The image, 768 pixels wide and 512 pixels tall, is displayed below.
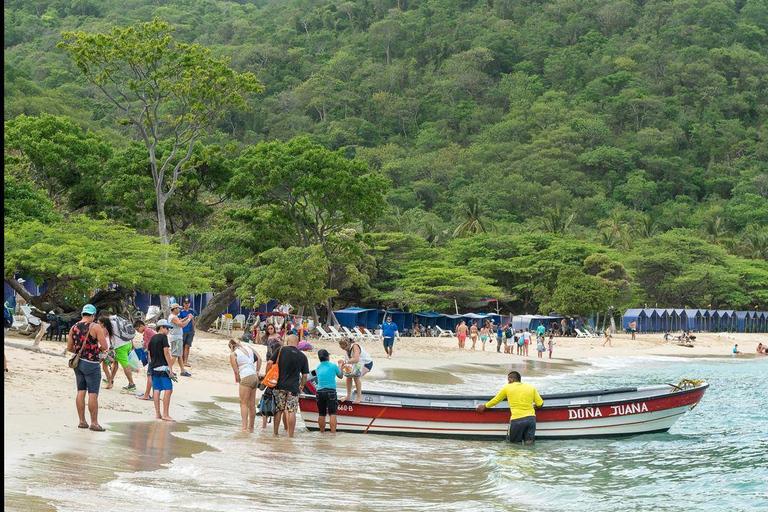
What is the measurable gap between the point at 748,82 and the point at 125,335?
11722cm

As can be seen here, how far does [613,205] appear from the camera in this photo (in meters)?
93.9

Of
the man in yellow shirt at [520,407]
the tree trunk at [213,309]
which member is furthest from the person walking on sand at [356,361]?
the tree trunk at [213,309]

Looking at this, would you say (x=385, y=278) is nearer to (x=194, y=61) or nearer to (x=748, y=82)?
(x=194, y=61)

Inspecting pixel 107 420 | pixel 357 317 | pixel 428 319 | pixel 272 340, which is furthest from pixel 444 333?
pixel 107 420

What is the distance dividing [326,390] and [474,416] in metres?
2.53

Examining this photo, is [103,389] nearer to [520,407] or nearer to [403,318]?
[520,407]

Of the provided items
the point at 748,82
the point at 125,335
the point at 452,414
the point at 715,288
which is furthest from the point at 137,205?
the point at 748,82

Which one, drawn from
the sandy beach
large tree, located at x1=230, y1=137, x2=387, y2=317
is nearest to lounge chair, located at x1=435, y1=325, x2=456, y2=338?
the sandy beach

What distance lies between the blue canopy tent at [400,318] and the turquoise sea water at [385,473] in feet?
108

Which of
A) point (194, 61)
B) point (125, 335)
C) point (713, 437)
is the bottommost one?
point (713, 437)

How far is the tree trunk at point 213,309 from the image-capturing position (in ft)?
115

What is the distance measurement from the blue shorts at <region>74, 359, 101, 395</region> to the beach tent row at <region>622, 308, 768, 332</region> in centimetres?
5514

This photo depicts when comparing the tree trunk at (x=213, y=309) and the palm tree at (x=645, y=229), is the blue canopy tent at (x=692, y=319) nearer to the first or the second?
the palm tree at (x=645, y=229)

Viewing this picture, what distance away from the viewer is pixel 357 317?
46688 millimetres
